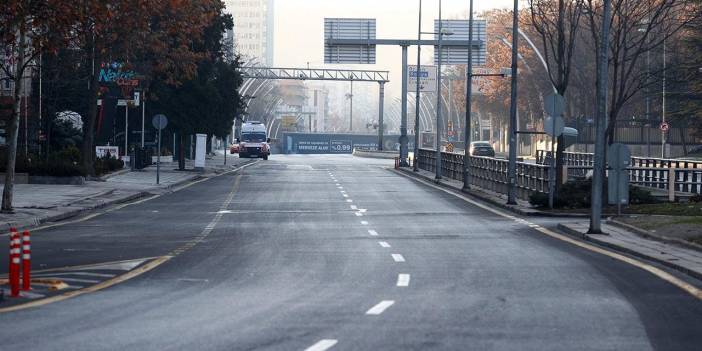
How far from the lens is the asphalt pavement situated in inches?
475

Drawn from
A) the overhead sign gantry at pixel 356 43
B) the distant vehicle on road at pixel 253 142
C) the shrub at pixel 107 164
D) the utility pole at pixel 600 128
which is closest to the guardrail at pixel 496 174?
the utility pole at pixel 600 128

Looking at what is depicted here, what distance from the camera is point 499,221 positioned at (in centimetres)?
3309

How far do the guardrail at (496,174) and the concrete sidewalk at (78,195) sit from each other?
12.5 meters

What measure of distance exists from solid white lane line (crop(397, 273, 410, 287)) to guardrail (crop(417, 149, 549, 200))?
74.3ft

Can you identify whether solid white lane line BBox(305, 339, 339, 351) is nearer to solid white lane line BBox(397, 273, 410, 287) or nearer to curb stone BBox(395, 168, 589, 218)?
solid white lane line BBox(397, 273, 410, 287)

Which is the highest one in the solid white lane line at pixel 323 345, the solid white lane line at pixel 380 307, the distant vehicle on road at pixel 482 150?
the distant vehicle on road at pixel 482 150

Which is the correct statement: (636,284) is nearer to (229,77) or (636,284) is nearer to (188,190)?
(188,190)

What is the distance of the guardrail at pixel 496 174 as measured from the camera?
41906 millimetres

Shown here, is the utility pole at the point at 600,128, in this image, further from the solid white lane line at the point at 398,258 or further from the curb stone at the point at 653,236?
the solid white lane line at the point at 398,258

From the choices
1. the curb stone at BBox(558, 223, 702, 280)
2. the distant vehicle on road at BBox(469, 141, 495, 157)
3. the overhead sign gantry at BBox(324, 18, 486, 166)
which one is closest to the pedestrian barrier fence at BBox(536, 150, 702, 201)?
the curb stone at BBox(558, 223, 702, 280)

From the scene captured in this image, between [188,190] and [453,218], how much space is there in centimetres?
1897

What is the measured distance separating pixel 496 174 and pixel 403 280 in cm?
3171

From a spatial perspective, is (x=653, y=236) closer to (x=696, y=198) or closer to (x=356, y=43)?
(x=696, y=198)

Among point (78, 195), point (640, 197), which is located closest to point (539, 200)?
point (640, 197)
